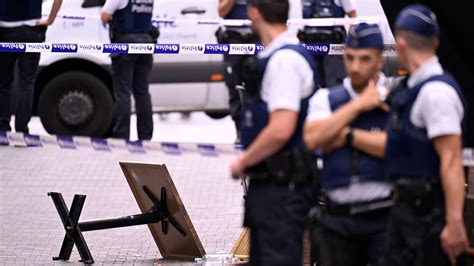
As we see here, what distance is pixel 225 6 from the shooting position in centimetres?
1352

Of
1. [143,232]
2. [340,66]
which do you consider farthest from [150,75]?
[143,232]

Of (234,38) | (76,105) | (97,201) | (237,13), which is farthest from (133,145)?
(76,105)

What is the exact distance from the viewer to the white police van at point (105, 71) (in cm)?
1462

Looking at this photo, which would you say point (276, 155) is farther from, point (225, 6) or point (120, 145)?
point (225, 6)

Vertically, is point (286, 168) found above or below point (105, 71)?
below

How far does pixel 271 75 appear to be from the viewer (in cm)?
631

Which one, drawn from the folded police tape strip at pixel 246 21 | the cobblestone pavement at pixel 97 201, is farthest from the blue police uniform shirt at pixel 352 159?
the folded police tape strip at pixel 246 21

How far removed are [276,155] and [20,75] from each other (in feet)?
25.1

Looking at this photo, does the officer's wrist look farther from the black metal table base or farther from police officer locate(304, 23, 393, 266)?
the black metal table base

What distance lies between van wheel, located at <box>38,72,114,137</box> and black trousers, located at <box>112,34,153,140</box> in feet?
2.47

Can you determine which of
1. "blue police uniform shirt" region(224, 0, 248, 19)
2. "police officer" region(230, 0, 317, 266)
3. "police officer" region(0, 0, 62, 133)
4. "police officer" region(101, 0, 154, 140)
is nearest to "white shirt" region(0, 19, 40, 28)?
"police officer" region(0, 0, 62, 133)

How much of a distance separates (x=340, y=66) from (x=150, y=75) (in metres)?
2.65

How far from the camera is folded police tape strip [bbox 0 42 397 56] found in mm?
11539

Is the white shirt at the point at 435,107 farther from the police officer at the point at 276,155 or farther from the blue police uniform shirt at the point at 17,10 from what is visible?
the blue police uniform shirt at the point at 17,10
